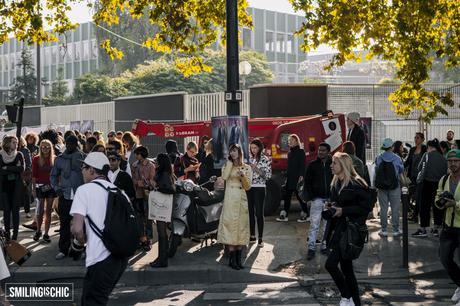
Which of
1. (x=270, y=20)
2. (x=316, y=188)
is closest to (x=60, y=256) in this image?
(x=316, y=188)

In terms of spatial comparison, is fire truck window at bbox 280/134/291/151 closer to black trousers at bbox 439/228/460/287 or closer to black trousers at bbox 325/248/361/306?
black trousers at bbox 439/228/460/287

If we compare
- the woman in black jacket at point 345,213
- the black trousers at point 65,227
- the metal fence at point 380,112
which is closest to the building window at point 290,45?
the metal fence at point 380,112

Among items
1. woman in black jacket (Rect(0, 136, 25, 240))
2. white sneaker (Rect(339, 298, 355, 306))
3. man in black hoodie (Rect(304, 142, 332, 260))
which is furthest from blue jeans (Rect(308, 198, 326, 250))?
woman in black jacket (Rect(0, 136, 25, 240))

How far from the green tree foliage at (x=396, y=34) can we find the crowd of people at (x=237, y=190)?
1217mm

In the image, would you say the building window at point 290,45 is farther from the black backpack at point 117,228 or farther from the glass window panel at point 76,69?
the black backpack at point 117,228

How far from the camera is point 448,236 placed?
9.04 meters

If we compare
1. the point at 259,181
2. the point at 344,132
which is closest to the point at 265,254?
the point at 259,181

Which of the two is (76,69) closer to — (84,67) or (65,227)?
(84,67)

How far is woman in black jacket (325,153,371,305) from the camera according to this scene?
326 inches

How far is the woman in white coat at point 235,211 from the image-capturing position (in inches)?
419

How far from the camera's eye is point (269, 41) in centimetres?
8588

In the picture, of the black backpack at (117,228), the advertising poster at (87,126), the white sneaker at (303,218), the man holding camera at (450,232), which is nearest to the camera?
the black backpack at (117,228)

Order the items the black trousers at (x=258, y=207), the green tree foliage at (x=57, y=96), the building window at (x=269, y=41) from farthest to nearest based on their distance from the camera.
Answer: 1. the building window at (x=269, y=41)
2. the green tree foliage at (x=57, y=96)
3. the black trousers at (x=258, y=207)

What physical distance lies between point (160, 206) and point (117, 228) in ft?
14.9
